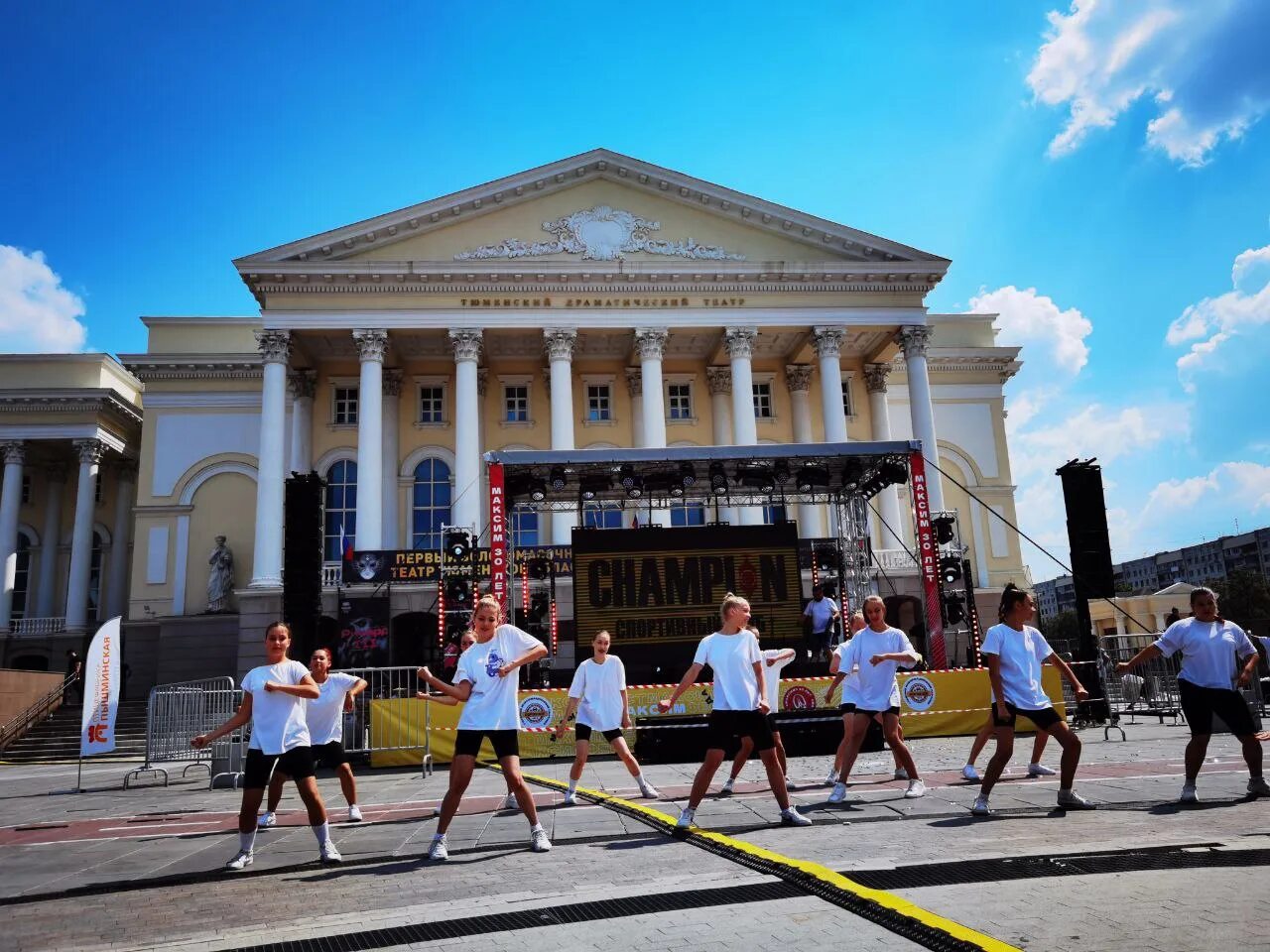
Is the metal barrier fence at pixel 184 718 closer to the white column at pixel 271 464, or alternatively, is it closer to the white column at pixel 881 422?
the white column at pixel 271 464

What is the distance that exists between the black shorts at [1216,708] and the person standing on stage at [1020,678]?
1053 millimetres

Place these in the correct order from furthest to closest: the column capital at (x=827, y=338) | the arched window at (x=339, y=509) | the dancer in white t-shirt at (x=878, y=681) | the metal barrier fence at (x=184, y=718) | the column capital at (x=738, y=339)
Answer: the arched window at (x=339, y=509) → the column capital at (x=827, y=338) → the column capital at (x=738, y=339) → the metal barrier fence at (x=184, y=718) → the dancer in white t-shirt at (x=878, y=681)

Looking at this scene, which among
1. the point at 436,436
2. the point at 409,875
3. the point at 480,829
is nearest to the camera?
the point at 409,875

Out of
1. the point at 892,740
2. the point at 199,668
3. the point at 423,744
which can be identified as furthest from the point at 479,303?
the point at 892,740

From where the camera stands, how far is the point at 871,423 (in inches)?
1347

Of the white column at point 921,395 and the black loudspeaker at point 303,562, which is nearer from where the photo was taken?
the black loudspeaker at point 303,562

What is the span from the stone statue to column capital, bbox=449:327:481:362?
10.5 meters

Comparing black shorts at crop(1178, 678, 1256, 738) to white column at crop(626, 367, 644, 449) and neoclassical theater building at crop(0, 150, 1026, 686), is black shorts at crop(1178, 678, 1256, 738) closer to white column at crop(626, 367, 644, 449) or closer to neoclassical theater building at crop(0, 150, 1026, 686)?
neoclassical theater building at crop(0, 150, 1026, 686)

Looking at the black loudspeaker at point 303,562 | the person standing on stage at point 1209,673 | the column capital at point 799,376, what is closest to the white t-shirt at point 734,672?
the person standing on stage at point 1209,673

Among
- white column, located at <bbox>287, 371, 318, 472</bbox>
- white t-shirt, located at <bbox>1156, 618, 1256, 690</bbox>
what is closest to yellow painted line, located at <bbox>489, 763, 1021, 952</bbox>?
white t-shirt, located at <bbox>1156, 618, 1256, 690</bbox>

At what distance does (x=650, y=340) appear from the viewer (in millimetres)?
30141

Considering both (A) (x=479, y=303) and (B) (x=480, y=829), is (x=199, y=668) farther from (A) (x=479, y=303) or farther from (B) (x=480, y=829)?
(B) (x=480, y=829)

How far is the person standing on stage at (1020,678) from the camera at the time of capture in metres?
7.27

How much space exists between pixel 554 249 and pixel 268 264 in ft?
29.1
